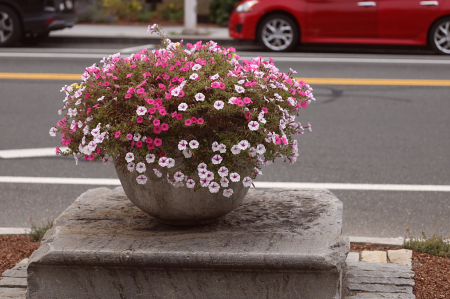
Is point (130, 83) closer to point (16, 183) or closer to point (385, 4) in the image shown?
point (16, 183)

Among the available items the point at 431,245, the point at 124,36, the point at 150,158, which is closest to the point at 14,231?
the point at 150,158

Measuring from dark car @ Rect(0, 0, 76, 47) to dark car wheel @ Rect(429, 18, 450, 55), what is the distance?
7.16m

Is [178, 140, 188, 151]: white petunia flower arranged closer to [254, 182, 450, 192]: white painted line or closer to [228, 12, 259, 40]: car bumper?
[254, 182, 450, 192]: white painted line

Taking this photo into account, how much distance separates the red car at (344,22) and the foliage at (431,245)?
7974 mm

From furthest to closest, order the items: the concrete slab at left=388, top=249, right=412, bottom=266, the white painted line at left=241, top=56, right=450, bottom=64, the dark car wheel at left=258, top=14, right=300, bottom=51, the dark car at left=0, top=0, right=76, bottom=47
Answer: the dark car at left=0, top=0, right=76, bottom=47 < the dark car wheel at left=258, top=14, right=300, bottom=51 < the white painted line at left=241, top=56, right=450, bottom=64 < the concrete slab at left=388, top=249, right=412, bottom=266

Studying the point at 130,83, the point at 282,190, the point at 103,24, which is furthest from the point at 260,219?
the point at 103,24

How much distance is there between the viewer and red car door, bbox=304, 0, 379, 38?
1098 centimetres

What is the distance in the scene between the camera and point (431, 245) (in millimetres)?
3605

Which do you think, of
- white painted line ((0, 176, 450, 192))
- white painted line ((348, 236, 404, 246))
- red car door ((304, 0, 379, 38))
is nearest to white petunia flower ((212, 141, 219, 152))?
white painted line ((348, 236, 404, 246))

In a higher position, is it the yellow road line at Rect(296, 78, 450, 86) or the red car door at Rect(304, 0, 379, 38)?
the red car door at Rect(304, 0, 379, 38)

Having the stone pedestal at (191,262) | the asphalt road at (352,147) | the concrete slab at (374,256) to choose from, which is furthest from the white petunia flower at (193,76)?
the asphalt road at (352,147)

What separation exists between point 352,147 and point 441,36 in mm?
6154

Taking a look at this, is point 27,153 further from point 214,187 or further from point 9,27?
point 9,27

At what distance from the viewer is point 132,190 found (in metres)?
2.87
